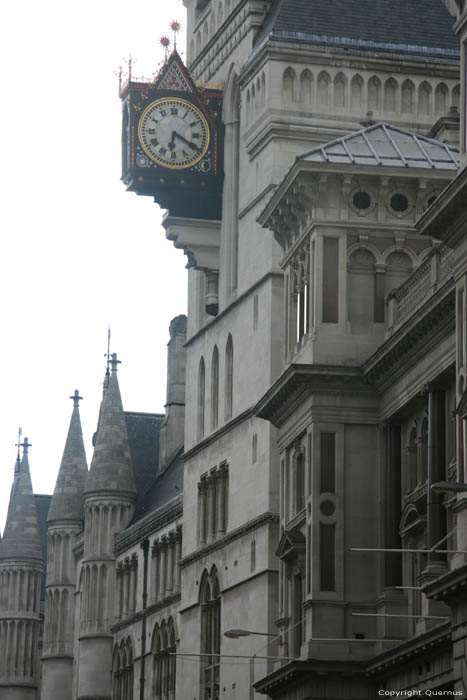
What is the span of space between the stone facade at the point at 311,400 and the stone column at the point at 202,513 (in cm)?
11

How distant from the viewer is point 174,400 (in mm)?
111562

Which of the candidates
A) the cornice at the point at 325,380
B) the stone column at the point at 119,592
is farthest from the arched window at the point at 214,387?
the stone column at the point at 119,592

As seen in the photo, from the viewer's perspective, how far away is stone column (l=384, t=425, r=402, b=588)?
187ft

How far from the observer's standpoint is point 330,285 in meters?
59.8

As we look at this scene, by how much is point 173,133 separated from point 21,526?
58361 millimetres

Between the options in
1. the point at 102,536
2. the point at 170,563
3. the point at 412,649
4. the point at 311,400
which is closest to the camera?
the point at 412,649

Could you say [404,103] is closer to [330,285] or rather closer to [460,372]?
[330,285]

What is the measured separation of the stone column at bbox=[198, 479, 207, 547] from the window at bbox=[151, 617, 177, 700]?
14613 millimetres

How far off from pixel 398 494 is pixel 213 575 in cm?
2120

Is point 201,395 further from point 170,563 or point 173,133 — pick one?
point 170,563

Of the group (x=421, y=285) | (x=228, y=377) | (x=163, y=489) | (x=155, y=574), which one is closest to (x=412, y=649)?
(x=421, y=285)

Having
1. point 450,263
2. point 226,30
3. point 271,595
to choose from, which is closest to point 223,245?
point 226,30

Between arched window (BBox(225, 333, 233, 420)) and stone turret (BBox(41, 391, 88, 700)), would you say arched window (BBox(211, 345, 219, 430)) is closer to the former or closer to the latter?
arched window (BBox(225, 333, 233, 420))

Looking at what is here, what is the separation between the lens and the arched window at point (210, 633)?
76688 millimetres
